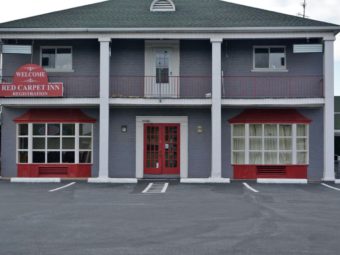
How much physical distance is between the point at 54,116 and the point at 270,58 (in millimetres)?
8899

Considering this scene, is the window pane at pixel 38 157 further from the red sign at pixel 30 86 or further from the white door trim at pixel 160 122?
the white door trim at pixel 160 122

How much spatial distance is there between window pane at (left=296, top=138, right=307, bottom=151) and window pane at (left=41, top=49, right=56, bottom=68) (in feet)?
33.7

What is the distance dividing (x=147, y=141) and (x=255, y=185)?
4.97 m

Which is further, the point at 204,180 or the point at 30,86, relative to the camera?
the point at 30,86

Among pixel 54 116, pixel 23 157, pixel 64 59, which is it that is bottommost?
pixel 23 157

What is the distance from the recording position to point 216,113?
1816 cm

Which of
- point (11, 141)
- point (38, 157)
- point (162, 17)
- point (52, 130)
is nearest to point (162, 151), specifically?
point (52, 130)

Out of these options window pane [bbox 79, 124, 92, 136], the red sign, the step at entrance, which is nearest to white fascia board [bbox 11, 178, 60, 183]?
window pane [bbox 79, 124, 92, 136]

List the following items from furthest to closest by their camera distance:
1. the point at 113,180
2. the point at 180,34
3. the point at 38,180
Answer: the point at 180,34, the point at 113,180, the point at 38,180

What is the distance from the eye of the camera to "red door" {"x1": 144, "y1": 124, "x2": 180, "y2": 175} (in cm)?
1955

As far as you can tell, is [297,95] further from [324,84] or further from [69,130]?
[69,130]

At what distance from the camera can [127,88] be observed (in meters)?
19.5

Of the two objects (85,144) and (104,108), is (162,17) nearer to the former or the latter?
(104,108)

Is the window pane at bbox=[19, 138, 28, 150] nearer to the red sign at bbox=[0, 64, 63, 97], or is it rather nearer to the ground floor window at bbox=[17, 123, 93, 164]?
the ground floor window at bbox=[17, 123, 93, 164]
